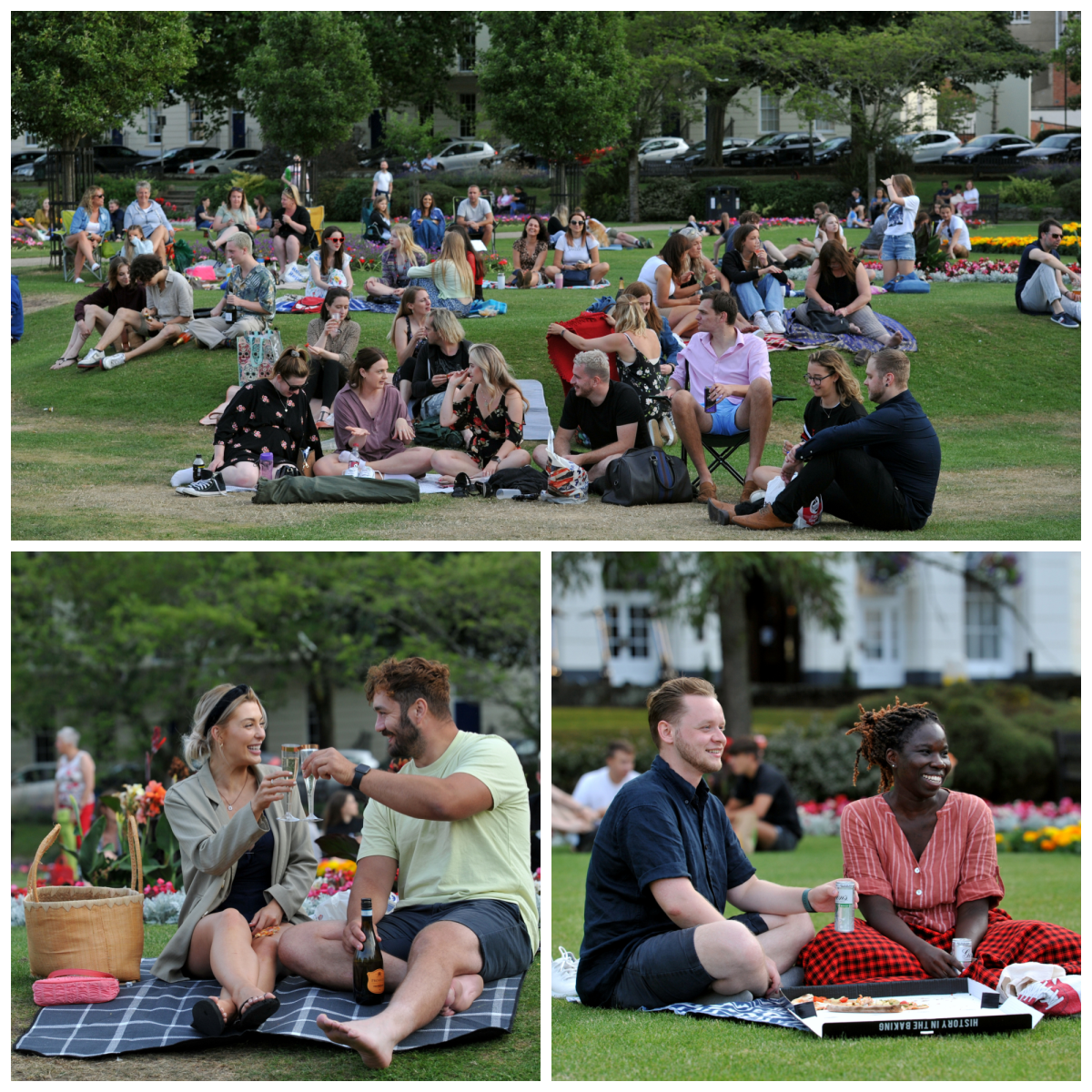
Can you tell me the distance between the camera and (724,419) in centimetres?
835

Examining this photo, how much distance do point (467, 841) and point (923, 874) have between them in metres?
1.65

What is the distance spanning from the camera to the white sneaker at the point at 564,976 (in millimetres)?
4875

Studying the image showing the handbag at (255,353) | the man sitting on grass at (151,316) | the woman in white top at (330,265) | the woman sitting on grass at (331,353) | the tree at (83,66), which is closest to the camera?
the woman sitting on grass at (331,353)

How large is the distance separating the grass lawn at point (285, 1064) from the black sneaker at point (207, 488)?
4.55 metres

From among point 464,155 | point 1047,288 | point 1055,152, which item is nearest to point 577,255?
point 1047,288

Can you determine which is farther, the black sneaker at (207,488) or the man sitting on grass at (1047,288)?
the man sitting on grass at (1047,288)

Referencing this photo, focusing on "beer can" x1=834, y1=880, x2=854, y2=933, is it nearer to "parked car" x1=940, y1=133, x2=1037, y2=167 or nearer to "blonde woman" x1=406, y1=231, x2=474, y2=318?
"blonde woman" x1=406, y1=231, x2=474, y2=318

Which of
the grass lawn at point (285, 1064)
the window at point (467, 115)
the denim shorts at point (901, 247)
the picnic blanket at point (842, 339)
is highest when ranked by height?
the window at point (467, 115)

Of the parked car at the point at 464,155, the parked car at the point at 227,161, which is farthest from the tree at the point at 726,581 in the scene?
the parked car at the point at 227,161

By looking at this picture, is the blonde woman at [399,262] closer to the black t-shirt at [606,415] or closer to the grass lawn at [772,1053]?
the black t-shirt at [606,415]

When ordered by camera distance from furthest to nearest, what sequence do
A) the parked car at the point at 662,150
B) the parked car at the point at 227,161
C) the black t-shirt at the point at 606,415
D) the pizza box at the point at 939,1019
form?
1. the parked car at the point at 227,161
2. the parked car at the point at 662,150
3. the black t-shirt at the point at 606,415
4. the pizza box at the point at 939,1019

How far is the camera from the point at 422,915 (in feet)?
14.8

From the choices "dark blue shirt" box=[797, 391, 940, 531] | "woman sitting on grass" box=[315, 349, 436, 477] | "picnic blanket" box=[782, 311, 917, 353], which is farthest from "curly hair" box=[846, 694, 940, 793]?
"picnic blanket" box=[782, 311, 917, 353]

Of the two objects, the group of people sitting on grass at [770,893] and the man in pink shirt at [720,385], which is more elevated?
the man in pink shirt at [720,385]
